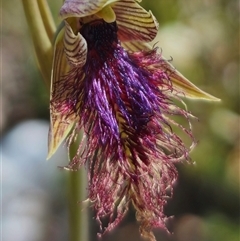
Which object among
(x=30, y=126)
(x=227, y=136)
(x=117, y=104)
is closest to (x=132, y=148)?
(x=117, y=104)

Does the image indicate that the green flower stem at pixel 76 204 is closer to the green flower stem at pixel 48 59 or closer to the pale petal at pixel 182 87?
the green flower stem at pixel 48 59

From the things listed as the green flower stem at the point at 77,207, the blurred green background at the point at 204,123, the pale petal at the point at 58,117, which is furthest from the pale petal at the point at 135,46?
the blurred green background at the point at 204,123

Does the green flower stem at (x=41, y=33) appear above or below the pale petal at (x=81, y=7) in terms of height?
below

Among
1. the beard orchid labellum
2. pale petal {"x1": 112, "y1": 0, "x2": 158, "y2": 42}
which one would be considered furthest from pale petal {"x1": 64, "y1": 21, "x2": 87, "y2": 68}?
pale petal {"x1": 112, "y1": 0, "x2": 158, "y2": 42}

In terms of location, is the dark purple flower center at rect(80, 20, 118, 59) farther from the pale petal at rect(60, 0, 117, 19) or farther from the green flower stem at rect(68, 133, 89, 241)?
the green flower stem at rect(68, 133, 89, 241)

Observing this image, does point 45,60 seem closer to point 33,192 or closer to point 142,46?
point 142,46

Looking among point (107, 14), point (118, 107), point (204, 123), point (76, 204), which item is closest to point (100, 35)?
point (107, 14)

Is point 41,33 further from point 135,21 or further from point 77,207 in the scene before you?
point 77,207

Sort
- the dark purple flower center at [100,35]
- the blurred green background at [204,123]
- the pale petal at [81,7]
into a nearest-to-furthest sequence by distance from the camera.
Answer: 1. the pale petal at [81,7]
2. the dark purple flower center at [100,35]
3. the blurred green background at [204,123]
